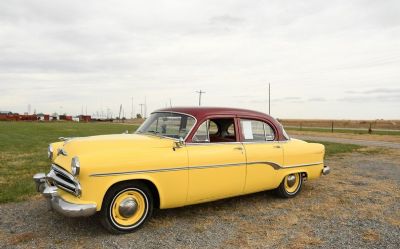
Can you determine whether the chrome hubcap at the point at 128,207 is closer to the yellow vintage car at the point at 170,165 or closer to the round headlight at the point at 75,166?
the yellow vintage car at the point at 170,165

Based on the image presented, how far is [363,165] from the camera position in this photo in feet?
35.9

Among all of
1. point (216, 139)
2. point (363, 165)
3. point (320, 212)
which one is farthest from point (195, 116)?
point (363, 165)

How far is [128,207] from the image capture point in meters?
4.62

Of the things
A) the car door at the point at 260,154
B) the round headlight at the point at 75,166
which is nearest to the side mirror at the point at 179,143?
the car door at the point at 260,154

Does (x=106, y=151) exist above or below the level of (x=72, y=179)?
above

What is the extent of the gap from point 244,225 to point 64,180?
101 inches

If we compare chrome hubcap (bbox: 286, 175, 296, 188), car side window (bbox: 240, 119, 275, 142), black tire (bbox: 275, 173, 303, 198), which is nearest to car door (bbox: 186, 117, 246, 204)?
car side window (bbox: 240, 119, 275, 142)

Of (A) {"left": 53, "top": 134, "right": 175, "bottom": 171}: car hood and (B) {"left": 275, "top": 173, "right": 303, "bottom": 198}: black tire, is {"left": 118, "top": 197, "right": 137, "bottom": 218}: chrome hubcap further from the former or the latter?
(B) {"left": 275, "top": 173, "right": 303, "bottom": 198}: black tire

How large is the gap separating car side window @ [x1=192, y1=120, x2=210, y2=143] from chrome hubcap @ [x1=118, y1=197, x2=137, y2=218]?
1.28 metres

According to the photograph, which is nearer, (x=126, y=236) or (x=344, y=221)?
(x=126, y=236)

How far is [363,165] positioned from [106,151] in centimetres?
904

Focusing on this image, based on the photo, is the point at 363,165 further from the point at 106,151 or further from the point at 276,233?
the point at 106,151

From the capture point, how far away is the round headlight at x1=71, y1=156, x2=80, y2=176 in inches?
166

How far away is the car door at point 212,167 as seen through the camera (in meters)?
5.13
